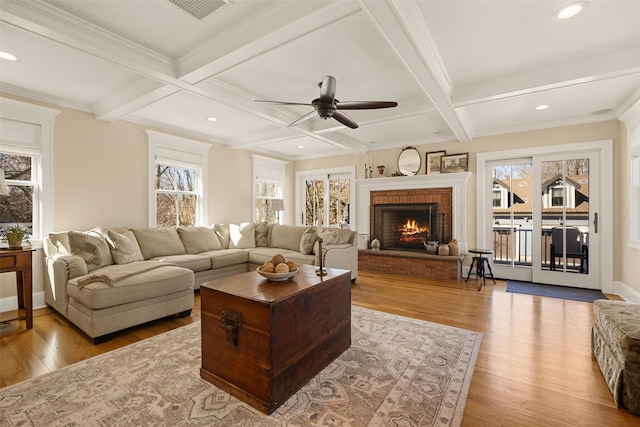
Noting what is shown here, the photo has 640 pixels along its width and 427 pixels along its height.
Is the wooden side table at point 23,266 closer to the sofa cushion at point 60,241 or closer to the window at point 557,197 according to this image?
the sofa cushion at point 60,241

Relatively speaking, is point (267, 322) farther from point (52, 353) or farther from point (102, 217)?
point (102, 217)

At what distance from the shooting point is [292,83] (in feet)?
10.6

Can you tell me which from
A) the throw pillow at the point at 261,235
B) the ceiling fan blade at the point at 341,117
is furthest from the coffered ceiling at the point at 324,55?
the throw pillow at the point at 261,235

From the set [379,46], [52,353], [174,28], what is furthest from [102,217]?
[379,46]

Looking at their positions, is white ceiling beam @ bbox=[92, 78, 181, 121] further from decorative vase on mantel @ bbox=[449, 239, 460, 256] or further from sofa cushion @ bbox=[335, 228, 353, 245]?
decorative vase on mantel @ bbox=[449, 239, 460, 256]

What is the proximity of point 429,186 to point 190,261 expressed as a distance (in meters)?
4.21

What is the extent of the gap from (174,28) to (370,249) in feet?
15.7

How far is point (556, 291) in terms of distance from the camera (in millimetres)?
4285

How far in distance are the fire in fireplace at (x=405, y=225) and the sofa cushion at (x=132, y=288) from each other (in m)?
3.94

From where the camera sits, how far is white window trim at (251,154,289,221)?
249 inches

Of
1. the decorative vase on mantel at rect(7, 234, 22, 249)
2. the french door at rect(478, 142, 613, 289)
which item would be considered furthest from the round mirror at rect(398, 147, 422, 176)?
the decorative vase on mantel at rect(7, 234, 22, 249)

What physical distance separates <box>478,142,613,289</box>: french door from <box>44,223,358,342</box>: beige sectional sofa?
2562 millimetres

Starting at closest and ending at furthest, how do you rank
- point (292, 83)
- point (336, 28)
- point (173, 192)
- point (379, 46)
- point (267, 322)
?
point (267, 322) < point (336, 28) < point (379, 46) < point (292, 83) < point (173, 192)

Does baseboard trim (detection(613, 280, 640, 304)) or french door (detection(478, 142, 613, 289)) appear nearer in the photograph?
baseboard trim (detection(613, 280, 640, 304))
